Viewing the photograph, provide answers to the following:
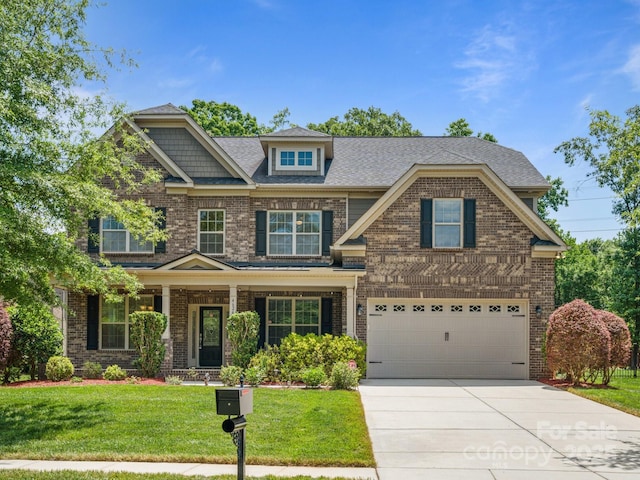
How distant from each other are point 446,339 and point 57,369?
1119cm

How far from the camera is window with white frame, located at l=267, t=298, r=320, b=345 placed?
72.1ft

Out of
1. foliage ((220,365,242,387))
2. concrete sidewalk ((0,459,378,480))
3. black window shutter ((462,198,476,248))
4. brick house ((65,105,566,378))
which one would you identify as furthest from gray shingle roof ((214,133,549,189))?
concrete sidewalk ((0,459,378,480))

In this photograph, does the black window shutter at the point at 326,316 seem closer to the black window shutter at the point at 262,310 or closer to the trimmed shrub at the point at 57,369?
the black window shutter at the point at 262,310

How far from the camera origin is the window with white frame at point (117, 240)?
70.4 ft

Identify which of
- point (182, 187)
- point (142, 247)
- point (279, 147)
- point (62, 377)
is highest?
point (279, 147)

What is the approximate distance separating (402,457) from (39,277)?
785cm

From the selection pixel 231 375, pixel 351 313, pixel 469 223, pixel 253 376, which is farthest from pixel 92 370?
pixel 469 223

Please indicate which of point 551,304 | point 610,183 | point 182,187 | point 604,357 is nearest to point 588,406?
point 604,357

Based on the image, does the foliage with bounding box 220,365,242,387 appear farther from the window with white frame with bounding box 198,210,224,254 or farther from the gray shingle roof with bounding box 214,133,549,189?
the gray shingle roof with bounding box 214,133,549,189

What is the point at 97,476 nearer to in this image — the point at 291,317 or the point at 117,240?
the point at 291,317

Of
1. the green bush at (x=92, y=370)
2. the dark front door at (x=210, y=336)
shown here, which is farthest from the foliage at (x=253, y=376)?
the green bush at (x=92, y=370)

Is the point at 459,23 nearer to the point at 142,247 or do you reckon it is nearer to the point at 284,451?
the point at 284,451

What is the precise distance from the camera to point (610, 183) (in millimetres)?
35000

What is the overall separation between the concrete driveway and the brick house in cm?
301
